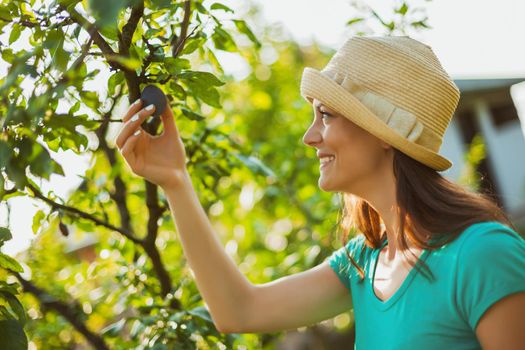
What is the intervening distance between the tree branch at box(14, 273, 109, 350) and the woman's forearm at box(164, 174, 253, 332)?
0.63 metres

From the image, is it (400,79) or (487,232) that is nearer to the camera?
(487,232)

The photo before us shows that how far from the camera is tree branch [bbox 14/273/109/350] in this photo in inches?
96.4

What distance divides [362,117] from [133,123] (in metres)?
0.59

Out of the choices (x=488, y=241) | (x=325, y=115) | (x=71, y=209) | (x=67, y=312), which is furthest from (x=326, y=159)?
(x=67, y=312)

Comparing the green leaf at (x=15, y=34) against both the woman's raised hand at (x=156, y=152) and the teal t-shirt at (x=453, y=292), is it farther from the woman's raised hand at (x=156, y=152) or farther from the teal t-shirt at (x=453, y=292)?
the teal t-shirt at (x=453, y=292)

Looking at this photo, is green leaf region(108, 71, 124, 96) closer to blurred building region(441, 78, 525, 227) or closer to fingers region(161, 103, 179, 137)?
fingers region(161, 103, 179, 137)

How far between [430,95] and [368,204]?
43 centimetres

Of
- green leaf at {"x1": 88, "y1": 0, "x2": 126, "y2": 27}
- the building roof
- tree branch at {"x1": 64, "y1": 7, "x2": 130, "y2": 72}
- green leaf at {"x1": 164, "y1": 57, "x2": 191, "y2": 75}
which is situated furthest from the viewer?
the building roof

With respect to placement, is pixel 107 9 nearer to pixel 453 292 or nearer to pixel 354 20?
pixel 453 292

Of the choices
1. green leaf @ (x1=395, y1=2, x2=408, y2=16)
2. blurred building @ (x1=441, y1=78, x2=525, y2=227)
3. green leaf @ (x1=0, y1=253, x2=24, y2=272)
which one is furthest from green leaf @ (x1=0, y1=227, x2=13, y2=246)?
blurred building @ (x1=441, y1=78, x2=525, y2=227)

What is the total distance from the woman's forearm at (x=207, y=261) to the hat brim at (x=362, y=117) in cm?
46

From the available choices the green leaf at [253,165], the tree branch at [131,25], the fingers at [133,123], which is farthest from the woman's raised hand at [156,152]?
the green leaf at [253,165]

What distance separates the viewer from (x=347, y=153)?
1875 millimetres

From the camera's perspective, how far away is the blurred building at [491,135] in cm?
1588
